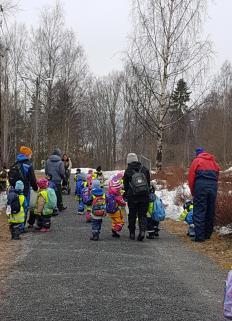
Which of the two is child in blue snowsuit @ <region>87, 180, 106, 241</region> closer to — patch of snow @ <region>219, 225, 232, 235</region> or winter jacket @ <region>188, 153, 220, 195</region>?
winter jacket @ <region>188, 153, 220, 195</region>

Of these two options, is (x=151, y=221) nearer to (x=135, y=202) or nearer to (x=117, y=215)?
(x=135, y=202)

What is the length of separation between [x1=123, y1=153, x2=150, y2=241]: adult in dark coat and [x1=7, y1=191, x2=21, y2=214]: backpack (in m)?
2.24

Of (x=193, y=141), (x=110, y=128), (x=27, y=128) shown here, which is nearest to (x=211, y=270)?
(x=27, y=128)

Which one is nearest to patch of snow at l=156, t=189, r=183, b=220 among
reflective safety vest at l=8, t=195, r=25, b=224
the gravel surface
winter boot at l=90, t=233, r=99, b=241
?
winter boot at l=90, t=233, r=99, b=241

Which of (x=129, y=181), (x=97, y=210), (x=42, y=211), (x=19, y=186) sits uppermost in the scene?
(x=129, y=181)

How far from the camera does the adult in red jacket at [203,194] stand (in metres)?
10.8

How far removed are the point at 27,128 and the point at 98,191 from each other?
52275mm

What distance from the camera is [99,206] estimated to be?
10.8m

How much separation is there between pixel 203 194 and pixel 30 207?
3.91 m

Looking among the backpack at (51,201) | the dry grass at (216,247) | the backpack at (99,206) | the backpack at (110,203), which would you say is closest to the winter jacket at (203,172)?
the dry grass at (216,247)

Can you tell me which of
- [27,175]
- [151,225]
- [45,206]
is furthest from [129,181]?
[27,175]

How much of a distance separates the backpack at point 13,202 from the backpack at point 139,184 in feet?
7.71

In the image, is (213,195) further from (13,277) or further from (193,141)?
(193,141)

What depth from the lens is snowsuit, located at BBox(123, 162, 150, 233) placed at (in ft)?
35.4
